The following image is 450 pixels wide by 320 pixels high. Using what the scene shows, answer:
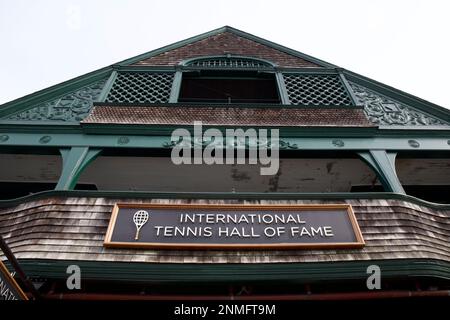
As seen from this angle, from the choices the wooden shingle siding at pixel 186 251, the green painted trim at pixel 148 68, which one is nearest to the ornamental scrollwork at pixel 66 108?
the green painted trim at pixel 148 68

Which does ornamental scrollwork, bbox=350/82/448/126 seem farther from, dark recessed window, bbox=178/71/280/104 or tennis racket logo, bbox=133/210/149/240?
tennis racket logo, bbox=133/210/149/240

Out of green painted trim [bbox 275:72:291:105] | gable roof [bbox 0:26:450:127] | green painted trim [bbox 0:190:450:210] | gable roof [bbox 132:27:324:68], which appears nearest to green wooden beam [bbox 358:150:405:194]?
green painted trim [bbox 0:190:450:210]

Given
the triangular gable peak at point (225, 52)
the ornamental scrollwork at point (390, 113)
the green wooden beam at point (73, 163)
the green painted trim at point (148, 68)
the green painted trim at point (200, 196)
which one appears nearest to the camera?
the green painted trim at point (200, 196)

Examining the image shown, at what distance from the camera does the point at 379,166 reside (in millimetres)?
7129

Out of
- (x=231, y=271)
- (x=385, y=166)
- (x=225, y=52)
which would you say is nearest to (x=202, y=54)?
(x=225, y=52)

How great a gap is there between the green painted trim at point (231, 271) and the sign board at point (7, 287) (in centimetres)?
79

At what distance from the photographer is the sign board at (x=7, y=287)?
408 cm

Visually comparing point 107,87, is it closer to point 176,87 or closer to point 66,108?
point 66,108

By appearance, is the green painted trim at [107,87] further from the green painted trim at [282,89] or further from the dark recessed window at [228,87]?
the green painted trim at [282,89]

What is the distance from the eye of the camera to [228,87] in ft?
35.3

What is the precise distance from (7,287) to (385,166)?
6.31 metres

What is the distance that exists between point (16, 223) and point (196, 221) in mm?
2888

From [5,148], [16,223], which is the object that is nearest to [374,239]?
[16,223]

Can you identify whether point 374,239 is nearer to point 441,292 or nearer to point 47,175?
point 441,292
